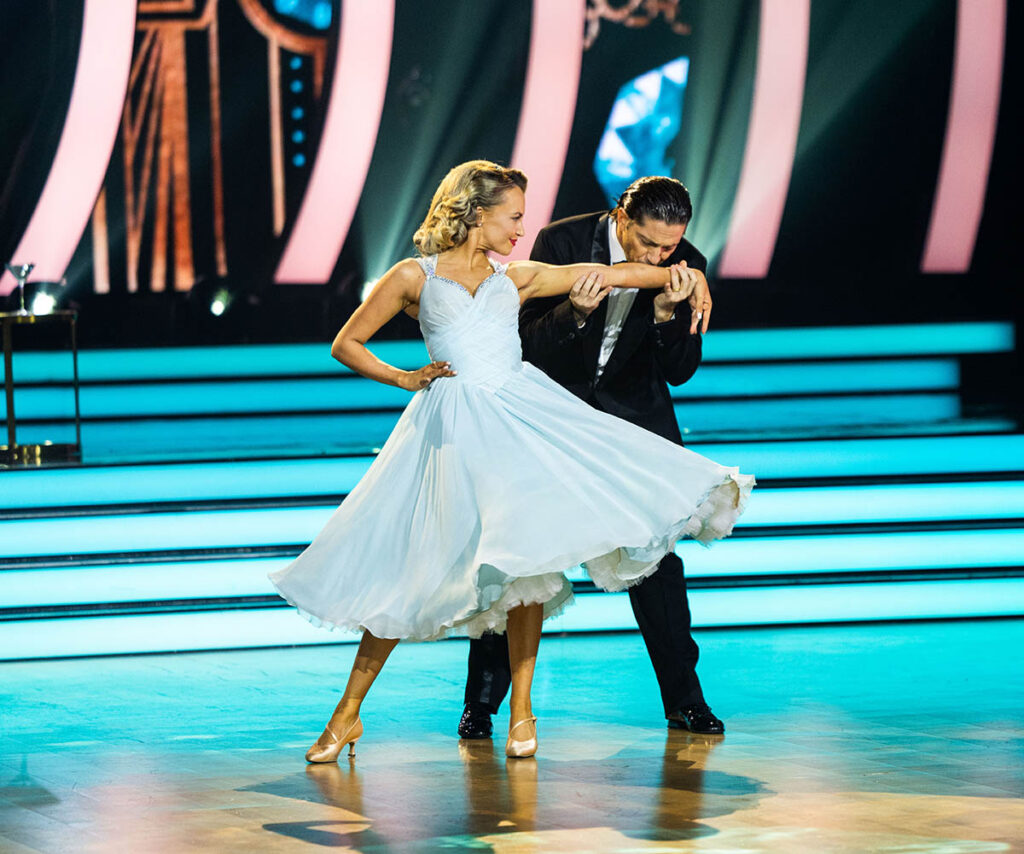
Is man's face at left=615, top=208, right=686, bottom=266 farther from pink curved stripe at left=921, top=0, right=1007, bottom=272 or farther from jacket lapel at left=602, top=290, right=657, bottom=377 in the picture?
pink curved stripe at left=921, top=0, right=1007, bottom=272

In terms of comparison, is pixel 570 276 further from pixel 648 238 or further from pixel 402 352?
pixel 402 352

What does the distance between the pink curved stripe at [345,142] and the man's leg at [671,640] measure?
4241 mm

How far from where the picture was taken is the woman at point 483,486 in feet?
12.5

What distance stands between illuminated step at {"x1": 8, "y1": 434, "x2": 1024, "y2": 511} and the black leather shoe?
76.9 inches

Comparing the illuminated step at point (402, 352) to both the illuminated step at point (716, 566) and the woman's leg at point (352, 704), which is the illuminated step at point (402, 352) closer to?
the illuminated step at point (716, 566)

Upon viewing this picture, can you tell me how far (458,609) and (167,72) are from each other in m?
5.29

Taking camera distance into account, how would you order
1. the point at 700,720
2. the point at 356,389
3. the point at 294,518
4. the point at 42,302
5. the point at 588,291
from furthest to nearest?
1. the point at 356,389
2. the point at 42,302
3. the point at 294,518
4. the point at 700,720
5. the point at 588,291

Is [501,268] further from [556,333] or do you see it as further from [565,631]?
[565,631]

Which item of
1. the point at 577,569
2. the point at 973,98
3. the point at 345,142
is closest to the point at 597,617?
the point at 577,569

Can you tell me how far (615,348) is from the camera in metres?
4.44

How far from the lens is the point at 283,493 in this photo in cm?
613

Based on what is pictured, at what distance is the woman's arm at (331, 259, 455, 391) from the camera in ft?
13.3

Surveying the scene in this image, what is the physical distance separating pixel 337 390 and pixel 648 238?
409 centimetres

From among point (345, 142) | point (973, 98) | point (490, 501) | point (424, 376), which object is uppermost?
→ point (973, 98)
